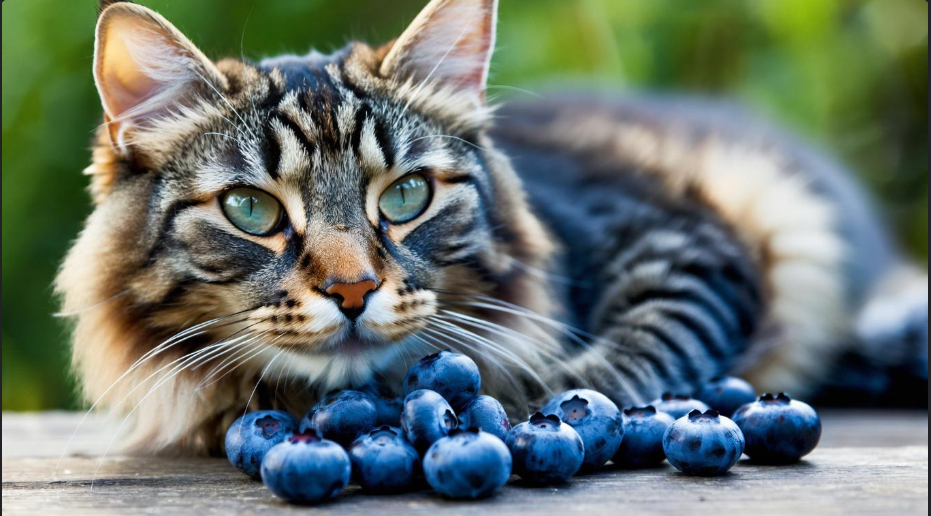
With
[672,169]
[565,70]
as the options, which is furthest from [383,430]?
[565,70]

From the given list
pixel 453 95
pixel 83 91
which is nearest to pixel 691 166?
pixel 453 95

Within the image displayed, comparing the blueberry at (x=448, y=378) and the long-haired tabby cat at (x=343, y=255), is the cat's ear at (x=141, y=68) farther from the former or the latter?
the blueberry at (x=448, y=378)

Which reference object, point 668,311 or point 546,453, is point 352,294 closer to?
point 546,453

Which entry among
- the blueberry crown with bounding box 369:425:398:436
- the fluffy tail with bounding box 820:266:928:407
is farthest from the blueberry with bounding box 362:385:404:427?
the fluffy tail with bounding box 820:266:928:407

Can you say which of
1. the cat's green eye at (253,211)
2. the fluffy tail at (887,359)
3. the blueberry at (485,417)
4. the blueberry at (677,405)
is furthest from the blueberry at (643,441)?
the fluffy tail at (887,359)

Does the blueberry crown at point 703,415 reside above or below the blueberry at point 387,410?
above

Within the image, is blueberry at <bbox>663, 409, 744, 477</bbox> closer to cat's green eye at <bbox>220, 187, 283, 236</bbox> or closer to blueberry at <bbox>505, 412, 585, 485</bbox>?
blueberry at <bbox>505, 412, 585, 485</bbox>

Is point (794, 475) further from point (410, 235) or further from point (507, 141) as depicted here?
point (507, 141)
